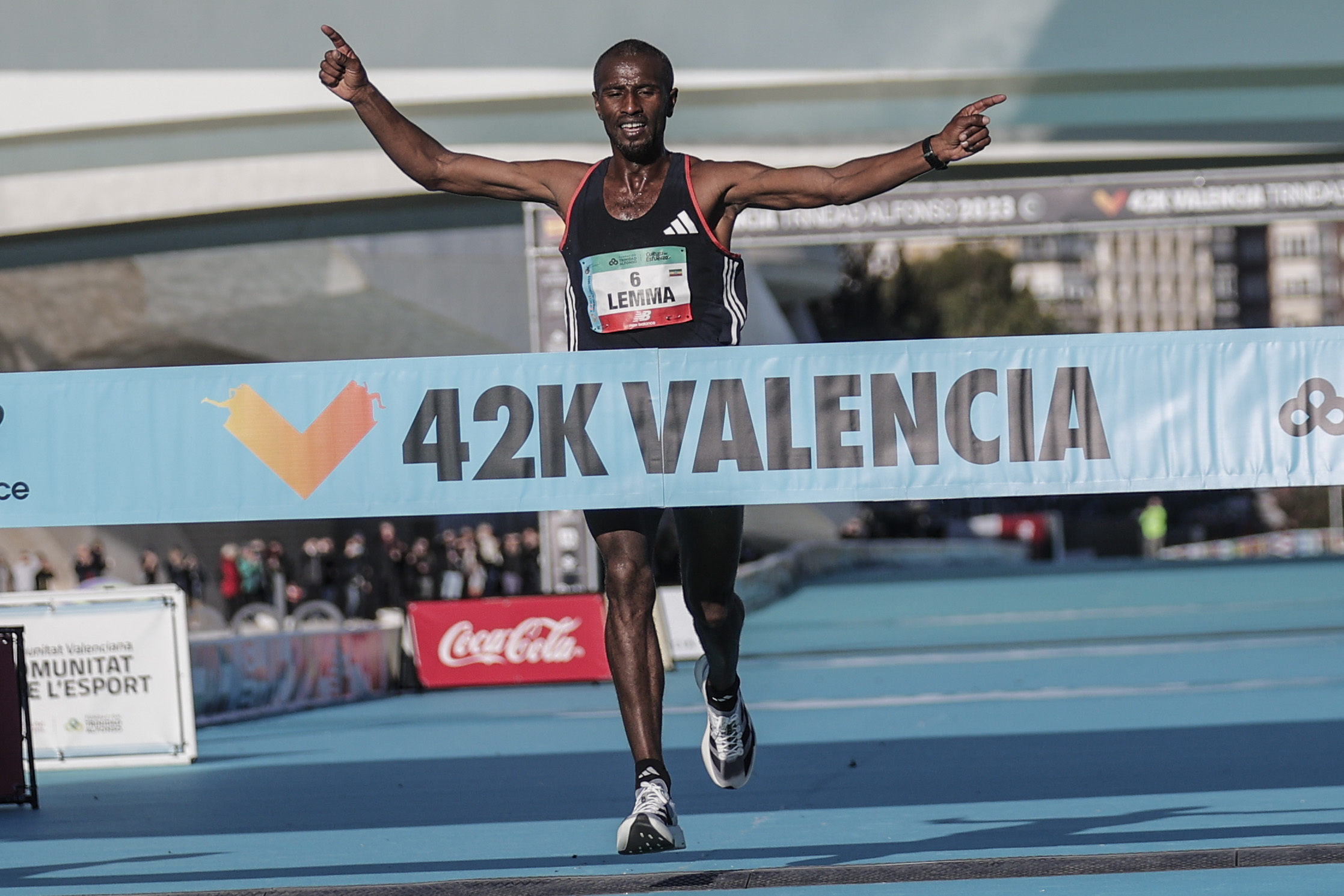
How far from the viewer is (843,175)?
4.47m

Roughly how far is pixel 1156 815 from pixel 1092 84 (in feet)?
41.9

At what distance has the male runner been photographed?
14.5ft

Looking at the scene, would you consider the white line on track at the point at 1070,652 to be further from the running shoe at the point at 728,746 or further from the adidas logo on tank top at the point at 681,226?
the adidas logo on tank top at the point at 681,226

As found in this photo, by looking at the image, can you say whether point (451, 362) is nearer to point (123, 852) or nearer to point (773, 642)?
point (123, 852)

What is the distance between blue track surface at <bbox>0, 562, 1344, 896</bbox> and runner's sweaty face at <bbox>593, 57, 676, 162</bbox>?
2196mm

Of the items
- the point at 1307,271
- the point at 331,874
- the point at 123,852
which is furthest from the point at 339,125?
the point at 1307,271

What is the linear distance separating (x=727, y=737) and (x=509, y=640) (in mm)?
9701

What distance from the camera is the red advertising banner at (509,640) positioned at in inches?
568

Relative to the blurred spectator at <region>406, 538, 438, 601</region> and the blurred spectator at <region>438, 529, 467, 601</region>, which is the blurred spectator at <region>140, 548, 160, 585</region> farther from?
the blurred spectator at <region>438, 529, 467, 601</region>

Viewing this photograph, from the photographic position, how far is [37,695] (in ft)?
32.6

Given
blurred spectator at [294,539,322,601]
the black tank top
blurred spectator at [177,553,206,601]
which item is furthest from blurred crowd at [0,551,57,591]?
the black tank top

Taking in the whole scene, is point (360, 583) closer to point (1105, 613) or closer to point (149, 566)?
point (149, 566)

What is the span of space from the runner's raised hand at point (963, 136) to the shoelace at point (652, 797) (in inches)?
73.6

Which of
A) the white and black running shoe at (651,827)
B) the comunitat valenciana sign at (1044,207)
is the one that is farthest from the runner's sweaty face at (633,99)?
the comunitat valenciana sign at (1044,207)
